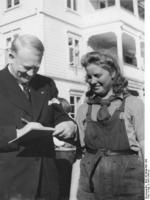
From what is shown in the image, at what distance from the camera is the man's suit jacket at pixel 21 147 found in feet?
2.05

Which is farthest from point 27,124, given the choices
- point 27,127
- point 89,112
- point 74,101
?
point 74,101

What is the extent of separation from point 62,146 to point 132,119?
0.54 metres

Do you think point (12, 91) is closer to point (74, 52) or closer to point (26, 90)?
point (26, 90)

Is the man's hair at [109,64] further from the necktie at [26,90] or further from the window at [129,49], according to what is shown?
the window at [129,49]

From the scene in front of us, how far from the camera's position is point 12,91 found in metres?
0.65

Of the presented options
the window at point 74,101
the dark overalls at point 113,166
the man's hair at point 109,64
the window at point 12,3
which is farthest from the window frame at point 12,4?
the dark overalls at point 113,166

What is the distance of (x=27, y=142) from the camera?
65cm

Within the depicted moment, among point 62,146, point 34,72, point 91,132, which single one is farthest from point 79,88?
point 91,132

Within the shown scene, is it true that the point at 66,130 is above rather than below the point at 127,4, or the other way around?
below

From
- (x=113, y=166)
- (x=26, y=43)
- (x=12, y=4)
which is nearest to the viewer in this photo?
(x=113, y=166)

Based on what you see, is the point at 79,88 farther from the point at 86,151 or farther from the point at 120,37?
the point at 86,151

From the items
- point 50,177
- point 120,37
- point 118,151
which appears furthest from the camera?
point 120,37

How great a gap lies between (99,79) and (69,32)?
1.51 ft

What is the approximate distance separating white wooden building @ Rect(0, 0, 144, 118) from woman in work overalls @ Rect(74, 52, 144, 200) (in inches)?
13.3
